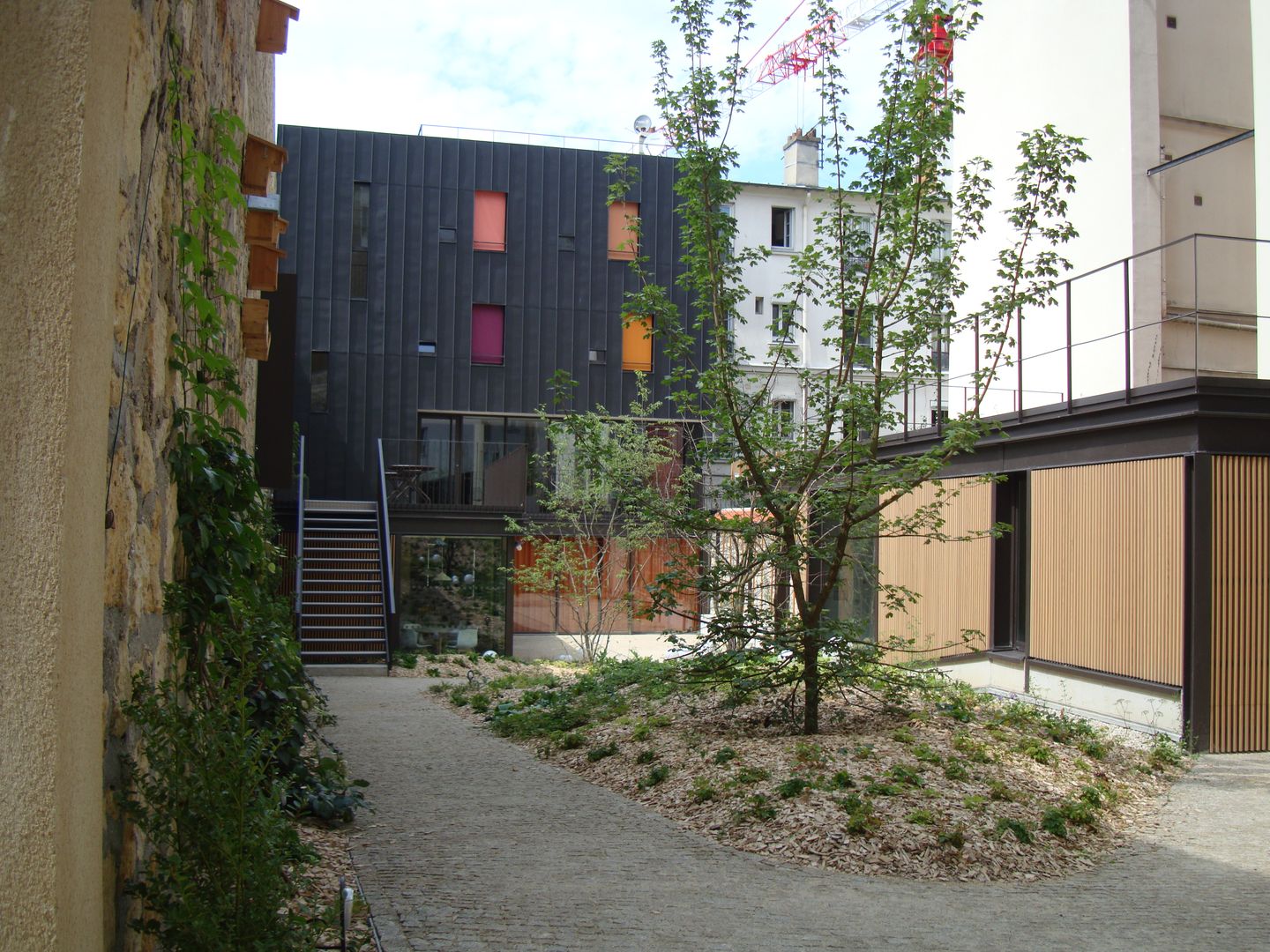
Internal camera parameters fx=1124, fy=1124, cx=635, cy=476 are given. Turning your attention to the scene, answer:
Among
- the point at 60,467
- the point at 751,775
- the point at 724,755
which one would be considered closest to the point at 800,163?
the point at 724,755

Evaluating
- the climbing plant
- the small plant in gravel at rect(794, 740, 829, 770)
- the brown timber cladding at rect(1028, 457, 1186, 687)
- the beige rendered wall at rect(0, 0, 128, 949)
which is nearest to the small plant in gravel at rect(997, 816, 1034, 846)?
the small plant in gravel at rect(794, 740, 829, 770)

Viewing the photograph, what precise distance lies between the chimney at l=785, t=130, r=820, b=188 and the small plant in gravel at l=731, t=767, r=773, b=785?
94.9 ft

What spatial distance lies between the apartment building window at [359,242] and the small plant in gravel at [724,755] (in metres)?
19.8

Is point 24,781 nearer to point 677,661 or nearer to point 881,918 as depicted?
point 881,918

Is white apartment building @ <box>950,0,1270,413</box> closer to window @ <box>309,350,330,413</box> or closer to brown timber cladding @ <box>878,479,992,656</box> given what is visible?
brown timber cladding @ <box>878,479,992,656</box>

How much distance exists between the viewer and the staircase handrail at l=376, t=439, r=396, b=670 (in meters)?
16.8

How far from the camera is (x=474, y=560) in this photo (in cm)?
2014

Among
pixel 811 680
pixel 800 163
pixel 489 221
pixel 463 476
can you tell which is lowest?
pixel 811 680

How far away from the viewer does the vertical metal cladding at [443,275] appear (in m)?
25.1

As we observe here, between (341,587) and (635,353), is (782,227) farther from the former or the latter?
(341,587)

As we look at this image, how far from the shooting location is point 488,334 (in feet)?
86.4

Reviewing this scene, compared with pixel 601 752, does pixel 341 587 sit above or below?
above

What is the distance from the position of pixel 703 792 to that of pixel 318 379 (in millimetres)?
19955

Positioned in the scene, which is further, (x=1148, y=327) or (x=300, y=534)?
(x=300, y=534)
